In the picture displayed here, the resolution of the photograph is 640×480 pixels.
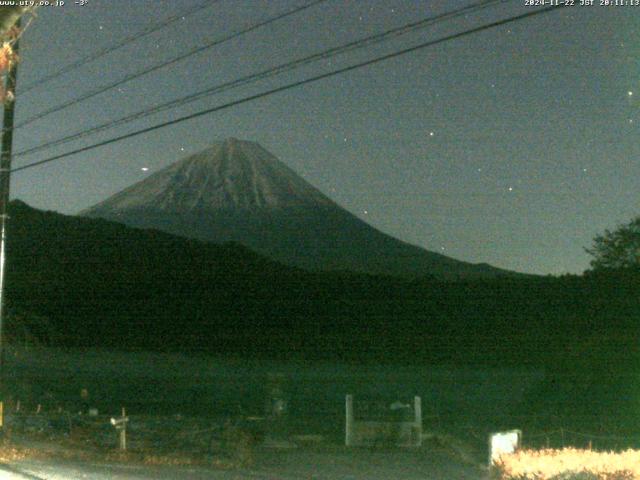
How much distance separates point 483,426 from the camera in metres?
34.3

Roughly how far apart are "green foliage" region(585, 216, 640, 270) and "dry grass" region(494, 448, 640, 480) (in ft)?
123

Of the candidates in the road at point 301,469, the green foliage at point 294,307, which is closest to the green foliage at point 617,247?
the green foliage at point 294,307

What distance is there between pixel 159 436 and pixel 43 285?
135ft

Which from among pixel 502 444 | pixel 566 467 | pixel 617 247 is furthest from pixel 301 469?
pixel 617 247

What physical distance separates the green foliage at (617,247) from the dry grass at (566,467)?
37.5 m

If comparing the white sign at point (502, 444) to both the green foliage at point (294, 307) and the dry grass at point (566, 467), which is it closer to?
the dry grass at point (566, 467)

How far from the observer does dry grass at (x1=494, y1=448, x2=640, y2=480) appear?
12539 millimetres

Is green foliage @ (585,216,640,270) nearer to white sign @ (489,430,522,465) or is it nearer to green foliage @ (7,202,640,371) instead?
green foliage @ (7,202,640,371)

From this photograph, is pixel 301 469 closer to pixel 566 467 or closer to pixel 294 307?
pixel 566 467

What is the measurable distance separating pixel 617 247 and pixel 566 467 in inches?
1589

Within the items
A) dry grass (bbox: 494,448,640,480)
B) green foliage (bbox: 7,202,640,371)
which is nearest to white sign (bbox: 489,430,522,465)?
dry grass (bbox: 494,448,640,480)

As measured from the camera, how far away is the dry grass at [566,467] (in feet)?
41.1

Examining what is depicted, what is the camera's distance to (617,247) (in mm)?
51469

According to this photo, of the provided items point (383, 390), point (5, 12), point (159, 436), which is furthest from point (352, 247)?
point (5, 12)
